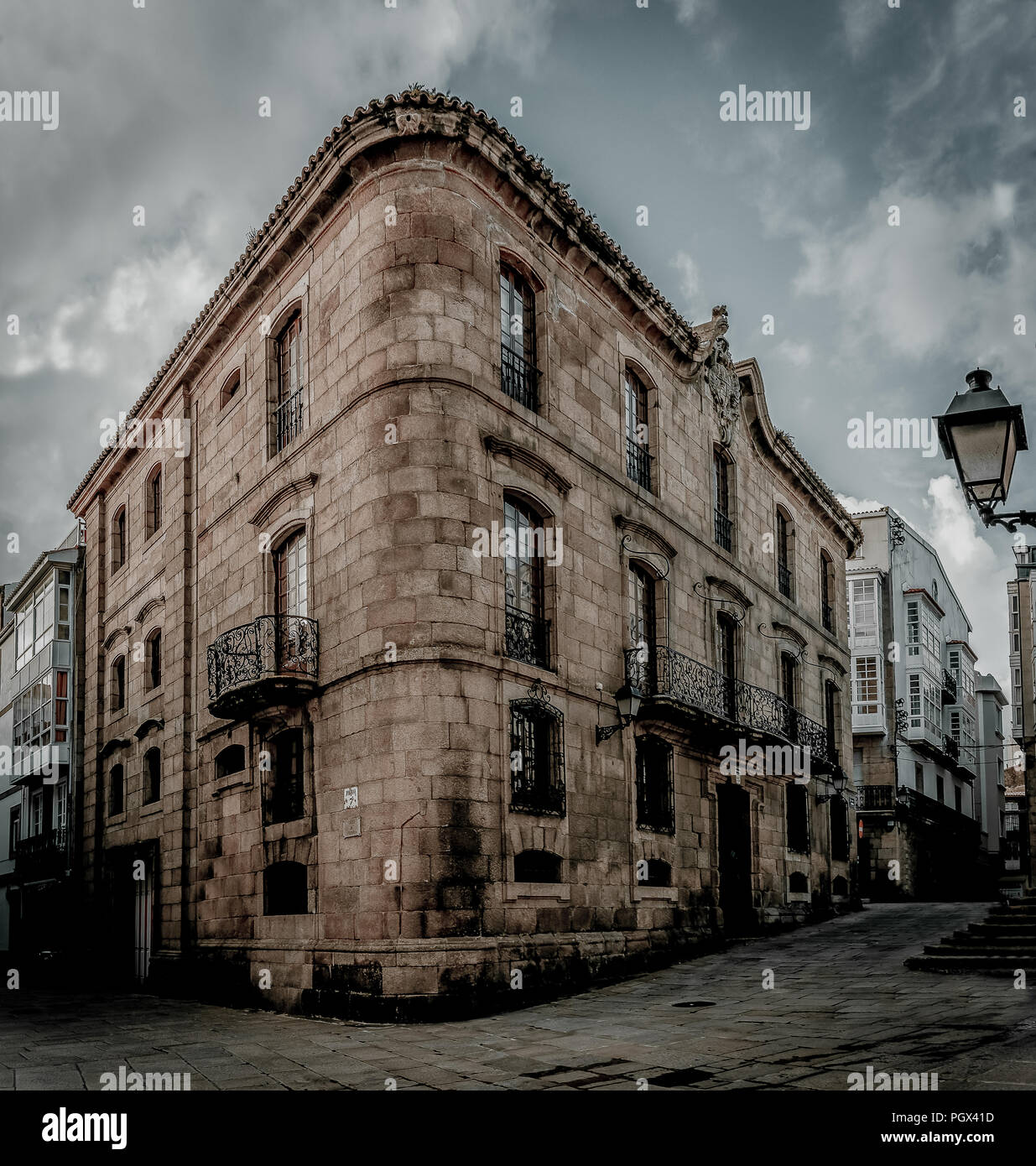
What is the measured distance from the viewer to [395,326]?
50.1 feet

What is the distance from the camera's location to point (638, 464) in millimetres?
20234

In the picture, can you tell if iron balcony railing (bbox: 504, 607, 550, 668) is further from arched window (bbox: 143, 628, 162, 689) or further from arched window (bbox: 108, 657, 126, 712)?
arched window (bbox: 108, 657, 126, 712)

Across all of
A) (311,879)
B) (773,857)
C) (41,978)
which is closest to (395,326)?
(311,879)

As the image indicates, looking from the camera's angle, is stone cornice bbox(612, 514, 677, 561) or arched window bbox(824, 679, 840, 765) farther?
arched window bbox(824, 679, 840, 765)

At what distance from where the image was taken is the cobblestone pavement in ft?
29.3

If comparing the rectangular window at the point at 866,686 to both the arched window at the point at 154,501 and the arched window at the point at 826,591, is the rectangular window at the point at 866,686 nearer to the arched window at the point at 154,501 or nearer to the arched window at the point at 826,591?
the arched window at the point at 826,591

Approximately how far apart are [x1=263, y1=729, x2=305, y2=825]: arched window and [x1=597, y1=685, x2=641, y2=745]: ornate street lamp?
446 cm

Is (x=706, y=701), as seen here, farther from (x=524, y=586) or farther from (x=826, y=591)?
Answer: (x=826, y=591)

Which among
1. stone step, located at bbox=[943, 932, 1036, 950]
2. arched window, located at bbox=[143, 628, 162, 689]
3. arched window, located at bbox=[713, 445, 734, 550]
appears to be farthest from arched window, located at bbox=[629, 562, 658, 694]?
arched window, located at bbox=[143, 628, 162, 689]

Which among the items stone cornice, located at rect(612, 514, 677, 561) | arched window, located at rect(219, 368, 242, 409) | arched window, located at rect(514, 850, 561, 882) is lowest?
arched window, located at rect(514, 850, 561, 882)

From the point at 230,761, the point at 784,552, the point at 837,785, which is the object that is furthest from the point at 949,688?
the point at 230,761

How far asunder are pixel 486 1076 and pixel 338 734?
21.4ft

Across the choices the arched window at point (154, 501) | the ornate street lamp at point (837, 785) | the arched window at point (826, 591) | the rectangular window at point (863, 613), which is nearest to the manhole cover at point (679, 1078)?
the arched window at point (154, 501)
